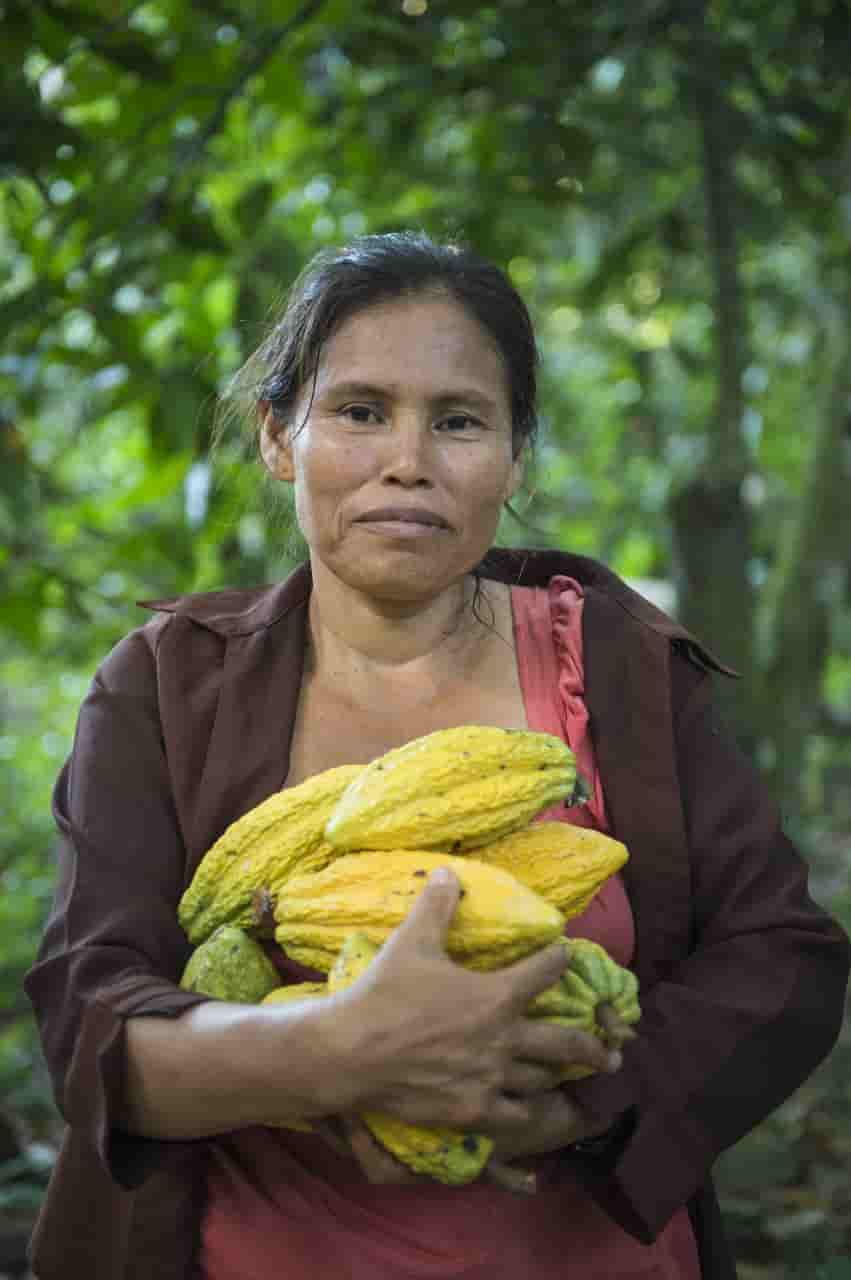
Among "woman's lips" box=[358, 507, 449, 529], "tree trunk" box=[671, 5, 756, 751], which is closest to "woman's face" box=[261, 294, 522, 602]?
"woman's lips" box=[358, 507, 449, 529]

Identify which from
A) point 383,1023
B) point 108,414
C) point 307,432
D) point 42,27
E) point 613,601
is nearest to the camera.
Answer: point 383,1023

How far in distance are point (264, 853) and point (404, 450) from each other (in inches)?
20.4

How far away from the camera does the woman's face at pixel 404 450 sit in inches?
67.2

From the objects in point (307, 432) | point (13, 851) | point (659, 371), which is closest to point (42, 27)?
Answer: point (307, 432)

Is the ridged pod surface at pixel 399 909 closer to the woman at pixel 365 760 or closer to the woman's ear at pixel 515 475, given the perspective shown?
the woman at pixel 365 760

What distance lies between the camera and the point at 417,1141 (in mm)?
1332

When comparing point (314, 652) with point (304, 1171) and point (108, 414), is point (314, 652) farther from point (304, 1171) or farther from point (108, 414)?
point (108, 414)

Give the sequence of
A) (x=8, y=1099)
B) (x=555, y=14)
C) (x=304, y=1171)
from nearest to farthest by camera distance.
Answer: (x=304, y=1171), (x=555, y=14), (x=8, y=1099)

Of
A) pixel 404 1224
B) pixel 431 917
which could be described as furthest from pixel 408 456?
pixel 404 1224

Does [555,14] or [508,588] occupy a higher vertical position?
[555,14]

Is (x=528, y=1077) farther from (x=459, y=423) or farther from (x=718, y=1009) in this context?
(x=459, y=423)

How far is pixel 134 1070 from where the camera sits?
57.8 inches

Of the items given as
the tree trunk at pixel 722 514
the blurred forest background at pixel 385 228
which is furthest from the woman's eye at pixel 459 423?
the tree trunk at pixel 722 514

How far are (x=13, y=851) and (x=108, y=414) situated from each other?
2.48 meters
